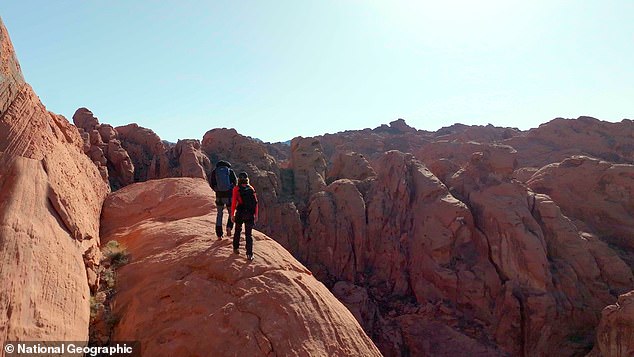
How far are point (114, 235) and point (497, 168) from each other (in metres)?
21.5

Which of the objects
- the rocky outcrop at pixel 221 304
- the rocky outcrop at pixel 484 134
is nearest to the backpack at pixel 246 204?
the rocky outcrop at pixel 221 304

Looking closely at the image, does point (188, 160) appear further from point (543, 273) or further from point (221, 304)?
point (543, 273)

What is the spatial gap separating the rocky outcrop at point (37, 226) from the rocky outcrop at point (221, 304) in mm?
837

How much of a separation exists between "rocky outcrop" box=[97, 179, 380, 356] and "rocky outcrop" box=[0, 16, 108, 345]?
84 cm

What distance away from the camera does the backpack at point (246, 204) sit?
7.98 metres

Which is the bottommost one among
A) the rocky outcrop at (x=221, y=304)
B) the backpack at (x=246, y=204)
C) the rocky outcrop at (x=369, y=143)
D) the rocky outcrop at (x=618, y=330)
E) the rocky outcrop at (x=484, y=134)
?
the rocky outcrop at (x=618, y=330)

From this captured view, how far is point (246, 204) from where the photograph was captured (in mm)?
8047

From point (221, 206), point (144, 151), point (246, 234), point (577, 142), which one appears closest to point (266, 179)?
point (144, 151)

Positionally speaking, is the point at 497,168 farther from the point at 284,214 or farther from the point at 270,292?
the point at 270,292

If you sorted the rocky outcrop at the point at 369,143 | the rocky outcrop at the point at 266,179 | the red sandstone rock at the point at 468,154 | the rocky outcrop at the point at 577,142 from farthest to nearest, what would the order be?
the rocky outcrop at the point at 369,143
the rocky outcrop at the point at 577,142
the red sandstone rock at the point at 468,154
the rocky outcrop at the point at 266,179

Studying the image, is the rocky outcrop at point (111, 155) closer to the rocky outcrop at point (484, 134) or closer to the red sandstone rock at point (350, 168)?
the red sandstone rock at point (350, 168)

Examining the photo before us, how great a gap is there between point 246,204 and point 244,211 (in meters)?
0.15

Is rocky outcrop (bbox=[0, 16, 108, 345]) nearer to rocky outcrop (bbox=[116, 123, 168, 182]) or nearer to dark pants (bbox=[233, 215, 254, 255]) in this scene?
dark pants (bbox=[233, 215, 254, 255])

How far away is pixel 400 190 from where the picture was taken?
24688 millimetres
